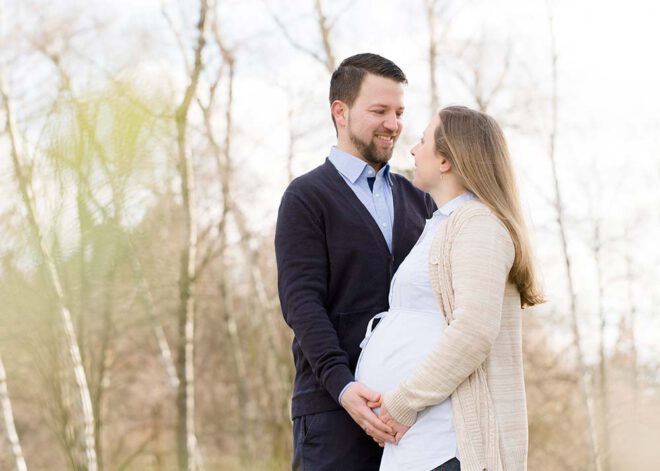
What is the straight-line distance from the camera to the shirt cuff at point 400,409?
203 centimetres

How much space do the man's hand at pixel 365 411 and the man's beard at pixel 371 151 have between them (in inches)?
28.5

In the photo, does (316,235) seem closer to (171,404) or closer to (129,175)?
(129,175)

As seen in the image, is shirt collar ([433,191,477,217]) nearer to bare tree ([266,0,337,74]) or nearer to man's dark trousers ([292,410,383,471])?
man's dark trousers ([292,410,383,471])

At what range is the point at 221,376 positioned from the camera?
22.4m

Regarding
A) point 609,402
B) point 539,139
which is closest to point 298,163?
point 539,139

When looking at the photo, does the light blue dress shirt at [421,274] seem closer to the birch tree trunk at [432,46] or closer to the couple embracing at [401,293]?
the couple embracing at [401,293]

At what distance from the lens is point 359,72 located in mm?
2598

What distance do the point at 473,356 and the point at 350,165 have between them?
82cm

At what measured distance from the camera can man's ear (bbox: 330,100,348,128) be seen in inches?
103

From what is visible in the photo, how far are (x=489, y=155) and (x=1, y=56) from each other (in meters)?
8.22

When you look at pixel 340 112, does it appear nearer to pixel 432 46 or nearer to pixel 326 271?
pixel 326 271

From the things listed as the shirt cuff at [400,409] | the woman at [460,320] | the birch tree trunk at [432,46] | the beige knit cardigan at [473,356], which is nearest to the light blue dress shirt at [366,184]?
the woman at [460,320]

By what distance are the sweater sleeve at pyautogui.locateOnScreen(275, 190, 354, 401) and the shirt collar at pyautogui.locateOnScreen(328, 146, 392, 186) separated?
0.19 metres

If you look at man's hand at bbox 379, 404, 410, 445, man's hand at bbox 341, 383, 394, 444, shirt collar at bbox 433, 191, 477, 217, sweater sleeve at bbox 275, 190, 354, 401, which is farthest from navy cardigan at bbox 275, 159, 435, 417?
shirt collar at bbox 433, 191, 477, 217
